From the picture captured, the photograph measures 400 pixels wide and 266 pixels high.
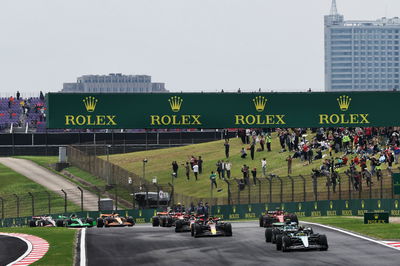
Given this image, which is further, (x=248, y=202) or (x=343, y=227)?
(x=248, y=202)

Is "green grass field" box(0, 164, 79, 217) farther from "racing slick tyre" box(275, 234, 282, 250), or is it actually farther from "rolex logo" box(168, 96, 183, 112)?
"racing slick tyre" box(275, 234, 282, 250)

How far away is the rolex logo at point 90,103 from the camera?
175 feet

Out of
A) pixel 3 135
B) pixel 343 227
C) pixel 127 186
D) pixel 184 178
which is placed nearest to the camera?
pixel 343 227

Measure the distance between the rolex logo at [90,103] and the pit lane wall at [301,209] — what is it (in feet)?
24.3

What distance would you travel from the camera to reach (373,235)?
3522 cm

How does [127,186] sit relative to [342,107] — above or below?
below

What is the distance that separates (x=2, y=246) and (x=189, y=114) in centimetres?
2089

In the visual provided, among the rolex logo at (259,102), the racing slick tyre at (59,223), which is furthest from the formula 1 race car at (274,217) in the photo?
the rolex logo at (259,102)

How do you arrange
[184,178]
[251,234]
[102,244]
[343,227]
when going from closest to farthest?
[102,244] < [251,234] < [343,227] < [184,178]

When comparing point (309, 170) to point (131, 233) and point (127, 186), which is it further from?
point (131, 233)

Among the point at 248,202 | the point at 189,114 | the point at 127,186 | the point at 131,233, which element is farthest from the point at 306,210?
the point at 131,233

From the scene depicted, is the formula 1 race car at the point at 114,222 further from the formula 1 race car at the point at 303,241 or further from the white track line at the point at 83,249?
the formula 1 race car at the point at 303,241

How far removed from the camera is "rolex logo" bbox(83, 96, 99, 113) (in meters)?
53.4

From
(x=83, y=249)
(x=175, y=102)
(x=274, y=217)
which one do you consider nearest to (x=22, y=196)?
(x=175, y=102)
